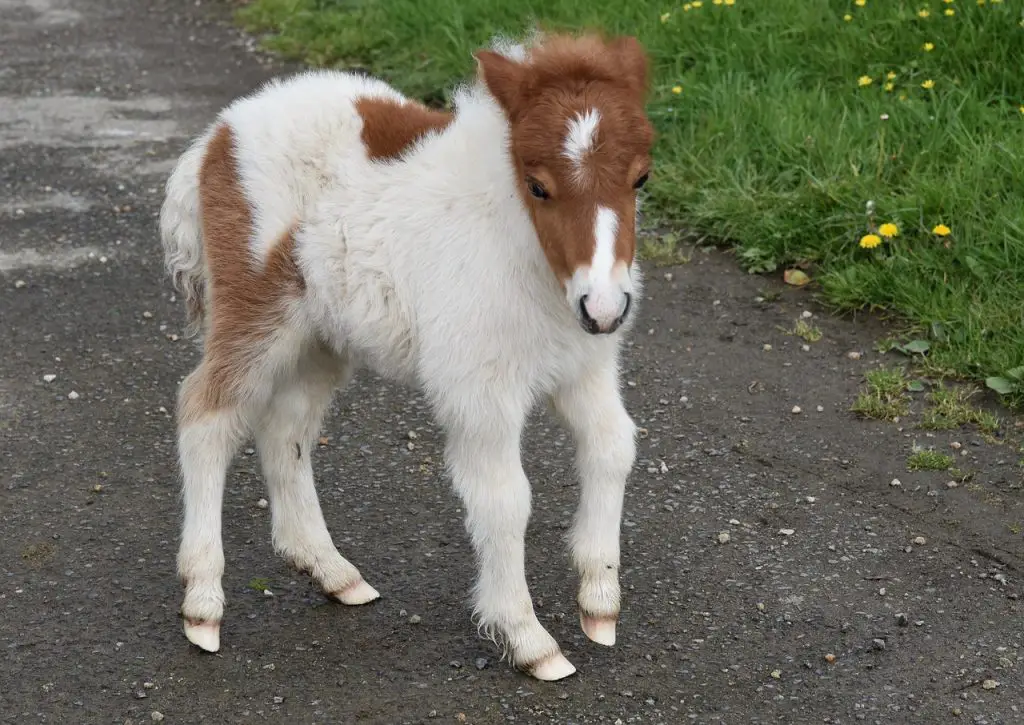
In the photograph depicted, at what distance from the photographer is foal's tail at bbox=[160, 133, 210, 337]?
4.32 meters

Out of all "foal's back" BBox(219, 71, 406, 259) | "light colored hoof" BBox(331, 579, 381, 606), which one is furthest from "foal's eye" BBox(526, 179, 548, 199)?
"light colored hoof" BBox(331, 579, 381, 606)

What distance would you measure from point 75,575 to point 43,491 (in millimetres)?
594

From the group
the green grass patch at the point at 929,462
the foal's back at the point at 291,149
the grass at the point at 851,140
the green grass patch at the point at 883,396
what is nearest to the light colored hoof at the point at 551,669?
the foal's back at the point at 291,149

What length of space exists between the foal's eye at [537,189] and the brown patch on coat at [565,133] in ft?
0.04

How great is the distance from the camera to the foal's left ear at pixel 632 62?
3.52 m

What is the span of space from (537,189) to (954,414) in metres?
2.50

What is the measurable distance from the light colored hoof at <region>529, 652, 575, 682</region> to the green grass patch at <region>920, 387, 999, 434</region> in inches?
80.3

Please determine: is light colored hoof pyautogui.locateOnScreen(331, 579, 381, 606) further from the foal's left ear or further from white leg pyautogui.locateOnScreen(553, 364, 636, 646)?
the foal's left ear

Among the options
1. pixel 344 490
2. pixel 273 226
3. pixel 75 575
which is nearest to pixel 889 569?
pixel 344 490

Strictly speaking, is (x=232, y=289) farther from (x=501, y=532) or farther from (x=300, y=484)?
(x=501, y=532)

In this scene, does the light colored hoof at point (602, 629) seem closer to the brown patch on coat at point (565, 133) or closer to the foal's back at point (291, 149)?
the brown patch on coat at point (565, 133)

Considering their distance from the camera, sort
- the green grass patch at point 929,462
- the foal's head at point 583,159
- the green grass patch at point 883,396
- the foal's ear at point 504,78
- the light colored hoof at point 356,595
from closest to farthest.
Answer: the foal's head at point 583,159 < the foal's ear at point 504,78 < the light colored hoof at point 356,595 < the green grass patch at point 929,462 < the green grass patch at point 883,396

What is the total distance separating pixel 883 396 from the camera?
17.9 feet

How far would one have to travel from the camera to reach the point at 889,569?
4461 mm
